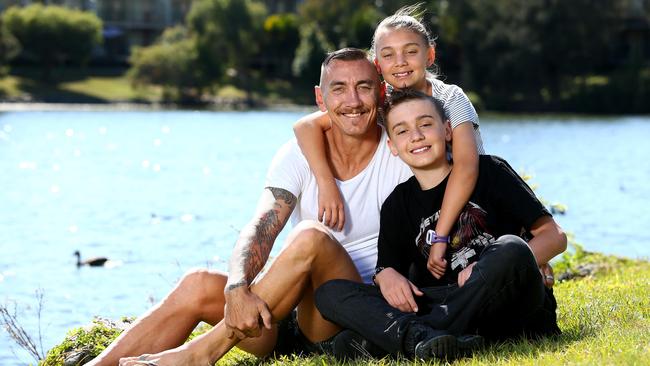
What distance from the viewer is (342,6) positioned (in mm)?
73312

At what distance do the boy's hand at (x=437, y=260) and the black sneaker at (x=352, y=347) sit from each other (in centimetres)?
48

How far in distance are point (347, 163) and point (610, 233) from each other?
38.3 ft

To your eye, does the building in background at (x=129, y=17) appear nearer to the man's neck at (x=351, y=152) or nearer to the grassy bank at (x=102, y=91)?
the grassy bank at (x=102, y=91)

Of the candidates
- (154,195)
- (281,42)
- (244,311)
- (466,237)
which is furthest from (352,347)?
(281,42)

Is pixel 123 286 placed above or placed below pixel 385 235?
below

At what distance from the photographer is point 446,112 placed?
5574 mm

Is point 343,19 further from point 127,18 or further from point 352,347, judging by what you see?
point 352,347

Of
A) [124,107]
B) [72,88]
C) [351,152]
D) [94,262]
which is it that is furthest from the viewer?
[72,88]

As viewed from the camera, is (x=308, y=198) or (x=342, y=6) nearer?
(x=308, y=198)

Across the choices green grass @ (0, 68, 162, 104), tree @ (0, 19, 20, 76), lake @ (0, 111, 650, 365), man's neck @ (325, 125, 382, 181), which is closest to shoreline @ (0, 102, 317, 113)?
green grass @ (0, 68, 162, 104)

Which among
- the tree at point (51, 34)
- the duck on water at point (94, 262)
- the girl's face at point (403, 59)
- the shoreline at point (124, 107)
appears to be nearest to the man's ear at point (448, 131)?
the girl's face at point (403, 59)

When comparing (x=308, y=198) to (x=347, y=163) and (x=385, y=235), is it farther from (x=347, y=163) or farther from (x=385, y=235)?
(x=385, y=235)

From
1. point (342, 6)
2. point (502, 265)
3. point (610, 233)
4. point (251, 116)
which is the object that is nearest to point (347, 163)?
point (502, 265)

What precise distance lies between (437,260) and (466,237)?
0.21 metres
